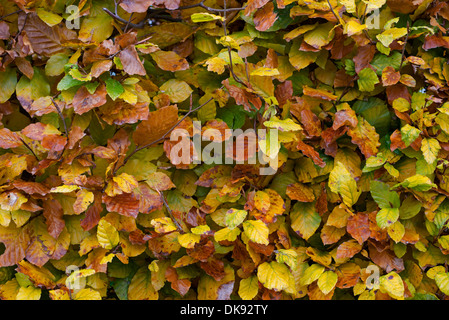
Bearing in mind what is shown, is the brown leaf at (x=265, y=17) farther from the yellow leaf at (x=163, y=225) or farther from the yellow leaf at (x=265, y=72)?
the yellow leaf at (x=163, y=225)

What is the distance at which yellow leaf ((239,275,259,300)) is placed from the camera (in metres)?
1.28

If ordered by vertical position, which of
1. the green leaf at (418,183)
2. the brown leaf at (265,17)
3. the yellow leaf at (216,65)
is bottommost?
the green leaf at (418,183)

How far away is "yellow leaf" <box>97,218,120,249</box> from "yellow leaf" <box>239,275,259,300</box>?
41 centimetres

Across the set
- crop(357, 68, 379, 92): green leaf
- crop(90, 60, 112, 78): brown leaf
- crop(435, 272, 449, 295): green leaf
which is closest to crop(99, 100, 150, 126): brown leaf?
crop(90, 60, 112, 78): brown leaf

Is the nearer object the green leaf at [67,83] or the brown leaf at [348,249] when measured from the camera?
the green leaf at [67,83]

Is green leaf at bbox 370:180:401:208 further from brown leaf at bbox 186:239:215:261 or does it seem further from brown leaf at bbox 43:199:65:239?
brown leaf at bbox 43:199:65:239

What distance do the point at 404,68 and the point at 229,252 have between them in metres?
0.83

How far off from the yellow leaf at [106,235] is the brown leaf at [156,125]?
258 mm

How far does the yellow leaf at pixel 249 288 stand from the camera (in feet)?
4.19

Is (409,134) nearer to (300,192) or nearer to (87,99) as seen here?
(300,192)

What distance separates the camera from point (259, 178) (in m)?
1.31

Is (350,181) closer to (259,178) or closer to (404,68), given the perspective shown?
(259,178)

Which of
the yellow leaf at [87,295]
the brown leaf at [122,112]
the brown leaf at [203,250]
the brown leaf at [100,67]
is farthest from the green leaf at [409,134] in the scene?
the yellow leaf at [87,295]
